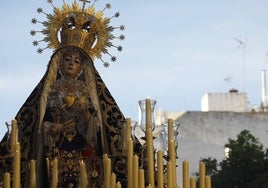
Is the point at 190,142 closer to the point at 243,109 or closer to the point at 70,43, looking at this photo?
the point at 243,109

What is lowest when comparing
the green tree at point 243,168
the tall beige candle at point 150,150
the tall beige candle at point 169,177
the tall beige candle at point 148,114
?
the tall beige candle at point 169,177

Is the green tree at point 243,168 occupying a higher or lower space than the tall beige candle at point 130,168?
higher

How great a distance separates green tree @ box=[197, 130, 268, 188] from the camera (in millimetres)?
27219

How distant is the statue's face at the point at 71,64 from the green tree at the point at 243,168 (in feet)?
52.1

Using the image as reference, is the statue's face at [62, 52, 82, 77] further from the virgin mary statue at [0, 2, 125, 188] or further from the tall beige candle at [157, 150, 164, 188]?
the tall beige candle at [157, 150, 164, 188]

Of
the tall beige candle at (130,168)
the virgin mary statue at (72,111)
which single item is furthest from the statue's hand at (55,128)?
the tall beige candle at (130,168)

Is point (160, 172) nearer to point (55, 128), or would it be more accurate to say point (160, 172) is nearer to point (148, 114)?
point (148, 114)

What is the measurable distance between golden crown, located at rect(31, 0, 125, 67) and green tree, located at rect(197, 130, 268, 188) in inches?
624

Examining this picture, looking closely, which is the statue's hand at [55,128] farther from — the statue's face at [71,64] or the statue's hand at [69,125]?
the statue's face at [71,64]

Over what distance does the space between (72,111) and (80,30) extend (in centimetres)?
95

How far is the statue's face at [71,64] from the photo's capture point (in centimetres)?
1156

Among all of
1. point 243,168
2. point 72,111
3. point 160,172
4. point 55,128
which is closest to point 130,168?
point 160,172

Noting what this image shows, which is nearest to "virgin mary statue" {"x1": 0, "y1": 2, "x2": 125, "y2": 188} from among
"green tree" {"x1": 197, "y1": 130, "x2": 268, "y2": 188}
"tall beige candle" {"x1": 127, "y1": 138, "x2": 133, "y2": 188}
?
"tall beige candle" {"x1": 127, "y1": 138, "x2": 133, "y2": 188}

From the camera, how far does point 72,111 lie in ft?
37.3
